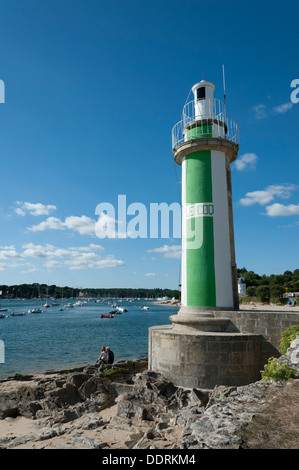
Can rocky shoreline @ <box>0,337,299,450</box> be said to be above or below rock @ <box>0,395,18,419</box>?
above

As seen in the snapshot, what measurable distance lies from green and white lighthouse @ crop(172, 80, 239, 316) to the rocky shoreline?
3.10 metres

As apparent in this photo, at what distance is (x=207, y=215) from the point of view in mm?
11453

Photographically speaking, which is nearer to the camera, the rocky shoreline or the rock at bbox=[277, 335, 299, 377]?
the rocky shoreline

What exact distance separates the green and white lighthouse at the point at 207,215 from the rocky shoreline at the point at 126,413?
122 inches

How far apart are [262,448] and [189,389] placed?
599 cm

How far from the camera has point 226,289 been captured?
11188 millimetres

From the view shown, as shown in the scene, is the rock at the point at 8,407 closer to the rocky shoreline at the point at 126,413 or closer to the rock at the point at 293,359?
the rocky shoreline at the point at 126,413

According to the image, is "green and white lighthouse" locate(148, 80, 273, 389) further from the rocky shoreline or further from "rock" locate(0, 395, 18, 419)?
"rock" locate(0, 395, 18, 419)

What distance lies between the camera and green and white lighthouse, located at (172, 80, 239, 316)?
11.2 metres

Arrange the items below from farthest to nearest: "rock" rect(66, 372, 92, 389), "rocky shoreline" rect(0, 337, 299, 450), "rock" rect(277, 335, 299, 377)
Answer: "rock" rect(66, 372, 92, 389), "rock" rect(277, 335, 299, 377), "rocky shoreline" rect(0, 337, 299, 450)

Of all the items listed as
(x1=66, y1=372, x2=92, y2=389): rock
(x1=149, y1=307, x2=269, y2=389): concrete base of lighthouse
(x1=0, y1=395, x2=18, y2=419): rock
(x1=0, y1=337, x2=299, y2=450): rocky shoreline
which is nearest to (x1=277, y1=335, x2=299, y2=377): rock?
(x1=0, y1=337, x2=299, y2=450): rocky shoreline

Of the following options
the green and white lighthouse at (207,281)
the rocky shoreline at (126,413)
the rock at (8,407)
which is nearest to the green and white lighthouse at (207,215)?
the green and white lighthouse at (207,281)

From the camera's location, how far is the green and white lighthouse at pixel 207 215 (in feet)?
36.7

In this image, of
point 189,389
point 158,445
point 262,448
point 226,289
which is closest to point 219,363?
point 189,389
